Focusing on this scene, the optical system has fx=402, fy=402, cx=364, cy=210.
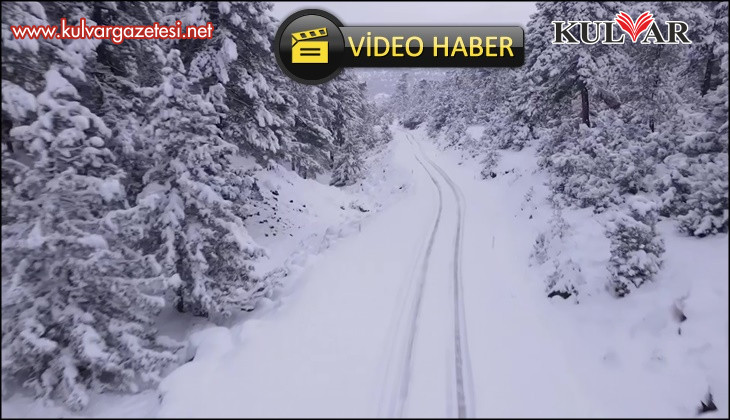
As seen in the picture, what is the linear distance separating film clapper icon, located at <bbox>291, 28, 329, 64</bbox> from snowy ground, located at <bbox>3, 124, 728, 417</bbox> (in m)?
7.22

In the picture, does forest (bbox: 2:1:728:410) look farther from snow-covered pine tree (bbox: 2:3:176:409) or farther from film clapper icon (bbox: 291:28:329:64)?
film clapper icon (bbox: 291:28:329:64)

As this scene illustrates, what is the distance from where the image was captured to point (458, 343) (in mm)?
10680

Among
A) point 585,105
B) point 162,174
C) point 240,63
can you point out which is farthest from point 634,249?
point 240,63

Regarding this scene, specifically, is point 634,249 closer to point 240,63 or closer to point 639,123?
point 639,123

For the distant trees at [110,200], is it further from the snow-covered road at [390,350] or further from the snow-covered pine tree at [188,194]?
the snow-covered road at [390,350]

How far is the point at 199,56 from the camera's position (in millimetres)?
15062

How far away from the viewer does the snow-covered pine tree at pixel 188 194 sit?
37.4 ft

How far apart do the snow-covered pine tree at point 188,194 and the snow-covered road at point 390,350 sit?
73.5 inches

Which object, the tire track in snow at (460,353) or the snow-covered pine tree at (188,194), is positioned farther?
the snow-covered pine tree at (188,194)

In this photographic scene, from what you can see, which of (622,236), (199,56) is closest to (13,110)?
(199,56)

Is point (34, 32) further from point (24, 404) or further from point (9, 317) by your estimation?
point (24, 404)

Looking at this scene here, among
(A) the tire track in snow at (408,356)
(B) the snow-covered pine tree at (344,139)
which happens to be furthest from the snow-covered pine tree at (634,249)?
(B) the snow-covered pine tree at (344,139)

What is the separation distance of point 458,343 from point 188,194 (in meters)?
8.66

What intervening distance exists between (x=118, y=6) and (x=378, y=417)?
1438cm
